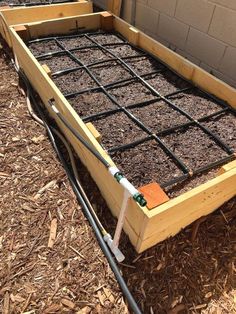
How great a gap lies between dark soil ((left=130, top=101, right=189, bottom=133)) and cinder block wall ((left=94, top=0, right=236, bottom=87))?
0.89 meters

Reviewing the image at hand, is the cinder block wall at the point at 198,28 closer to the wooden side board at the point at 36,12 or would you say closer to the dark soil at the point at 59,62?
the wooden side board at the point at 36,12

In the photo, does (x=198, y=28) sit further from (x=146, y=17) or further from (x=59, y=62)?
(x=59, y=62)

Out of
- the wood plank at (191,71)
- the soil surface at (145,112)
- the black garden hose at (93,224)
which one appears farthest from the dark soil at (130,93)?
the black garden hose at (93,224)

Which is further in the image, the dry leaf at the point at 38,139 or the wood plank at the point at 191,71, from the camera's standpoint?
the dry leaf at the point at 38,139

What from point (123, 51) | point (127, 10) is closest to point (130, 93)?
point (123, 51)

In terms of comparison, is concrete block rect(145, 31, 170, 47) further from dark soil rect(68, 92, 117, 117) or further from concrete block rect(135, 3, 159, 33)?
dark soil rect(68, 92, 117, 117)

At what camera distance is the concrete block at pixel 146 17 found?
12.7 ft

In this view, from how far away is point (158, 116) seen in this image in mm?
2789

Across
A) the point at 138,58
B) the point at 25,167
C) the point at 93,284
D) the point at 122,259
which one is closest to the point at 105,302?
the point at 93,284

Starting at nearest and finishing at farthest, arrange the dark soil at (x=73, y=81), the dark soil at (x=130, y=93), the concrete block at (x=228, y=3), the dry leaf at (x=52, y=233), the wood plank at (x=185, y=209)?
1. the wood plank at (x=185, y=209)
2. the dry leaf at (x=52, y=233)
3. the concrete block at (x=228, y=3)
4. the dark soil at (x=130, y=93)
5. the dark soil at (x=73, y=81)

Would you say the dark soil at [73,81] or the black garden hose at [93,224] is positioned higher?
the dark soil at [73,81]

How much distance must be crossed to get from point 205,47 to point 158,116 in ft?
4.00

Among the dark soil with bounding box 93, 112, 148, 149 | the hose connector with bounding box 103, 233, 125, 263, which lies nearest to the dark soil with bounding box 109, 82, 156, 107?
the dark soil with bounding box 93, 112, 148, 149

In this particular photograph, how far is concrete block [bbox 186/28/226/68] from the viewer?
320cm
